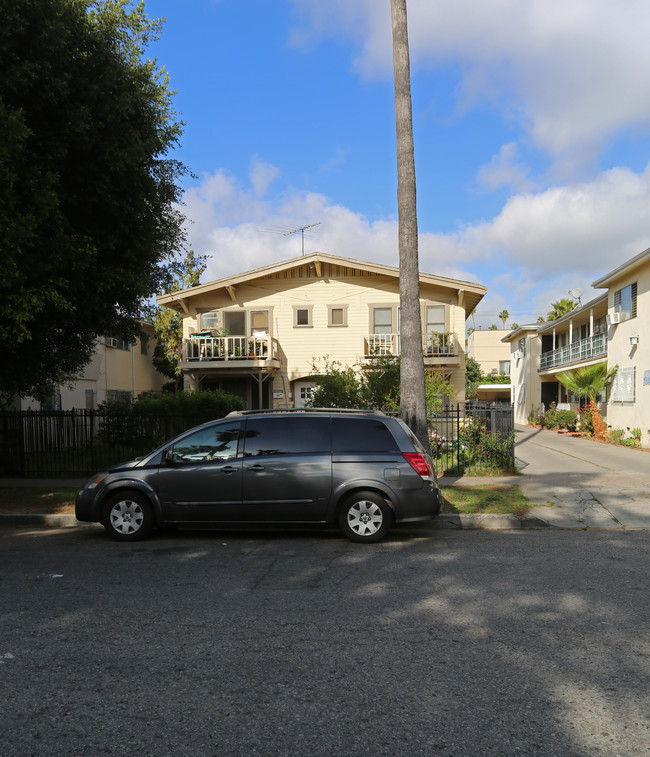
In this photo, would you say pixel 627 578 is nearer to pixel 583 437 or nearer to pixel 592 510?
pixel 592 510

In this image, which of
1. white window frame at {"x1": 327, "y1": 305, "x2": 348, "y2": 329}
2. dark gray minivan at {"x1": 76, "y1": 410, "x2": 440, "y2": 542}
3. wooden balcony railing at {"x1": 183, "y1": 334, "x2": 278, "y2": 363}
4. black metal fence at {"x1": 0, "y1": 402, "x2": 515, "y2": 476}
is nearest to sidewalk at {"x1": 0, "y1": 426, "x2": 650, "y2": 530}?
black metal fence at {"x1": 0, "y1": 402, "x2": 515, "y2": 476}

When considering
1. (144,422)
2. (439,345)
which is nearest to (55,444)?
(144,422)

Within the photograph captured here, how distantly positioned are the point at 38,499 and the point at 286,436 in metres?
5.67

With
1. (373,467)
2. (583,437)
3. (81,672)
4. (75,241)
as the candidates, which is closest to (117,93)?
(75,241)

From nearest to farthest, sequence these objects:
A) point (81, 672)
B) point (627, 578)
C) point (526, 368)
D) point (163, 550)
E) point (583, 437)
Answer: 1. point (81, 672)
2. point (627, 578)
3. point (163, 550)
4. point (583, 437)
5. point (526, 368)

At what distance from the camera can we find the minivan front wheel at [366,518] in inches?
334

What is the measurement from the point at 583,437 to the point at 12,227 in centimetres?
2532

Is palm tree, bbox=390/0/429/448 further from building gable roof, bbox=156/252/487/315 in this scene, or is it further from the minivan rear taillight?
building gable roof, bbox=156/252/487/315

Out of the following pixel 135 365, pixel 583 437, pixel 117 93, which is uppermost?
pixel 117 93

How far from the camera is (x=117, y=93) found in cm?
1050

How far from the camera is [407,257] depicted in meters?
11.9

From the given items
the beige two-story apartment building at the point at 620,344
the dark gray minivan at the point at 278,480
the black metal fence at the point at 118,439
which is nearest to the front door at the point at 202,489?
the dark gray minivan at the point at 278,480

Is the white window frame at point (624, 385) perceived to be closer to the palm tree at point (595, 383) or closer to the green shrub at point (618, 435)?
the palm tree at point (595, 383)

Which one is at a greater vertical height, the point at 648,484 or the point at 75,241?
the point at 75,241
